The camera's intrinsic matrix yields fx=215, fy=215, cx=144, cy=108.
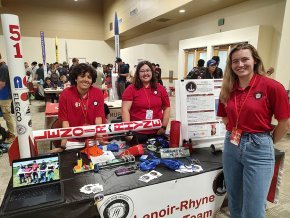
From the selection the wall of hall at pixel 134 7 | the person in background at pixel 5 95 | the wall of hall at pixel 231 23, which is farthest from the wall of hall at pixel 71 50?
the person in background at pixel 5 95

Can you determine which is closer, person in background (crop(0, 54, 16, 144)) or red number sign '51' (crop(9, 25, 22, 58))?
red number sign '51' (crop(9, 25, 22, 58))

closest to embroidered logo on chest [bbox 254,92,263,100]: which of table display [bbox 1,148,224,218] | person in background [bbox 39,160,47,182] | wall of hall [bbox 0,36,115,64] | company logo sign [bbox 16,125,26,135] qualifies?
table display [bbox 1,148,224,218]

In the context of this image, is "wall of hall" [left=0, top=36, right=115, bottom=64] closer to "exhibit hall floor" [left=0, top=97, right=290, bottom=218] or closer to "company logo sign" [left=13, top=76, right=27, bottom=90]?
"exhibit hall floor" [left=0, top=97, right=290, bottom=218]

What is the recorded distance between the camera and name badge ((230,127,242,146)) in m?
1.24

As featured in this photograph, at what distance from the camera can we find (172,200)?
1391mm

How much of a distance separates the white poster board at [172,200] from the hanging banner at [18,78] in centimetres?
62

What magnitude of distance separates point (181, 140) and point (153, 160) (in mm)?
358

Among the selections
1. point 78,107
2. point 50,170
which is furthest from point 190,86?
point 50,170

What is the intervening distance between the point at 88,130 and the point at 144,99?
2.09 feet

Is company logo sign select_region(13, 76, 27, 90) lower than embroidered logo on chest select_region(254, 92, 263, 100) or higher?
higher

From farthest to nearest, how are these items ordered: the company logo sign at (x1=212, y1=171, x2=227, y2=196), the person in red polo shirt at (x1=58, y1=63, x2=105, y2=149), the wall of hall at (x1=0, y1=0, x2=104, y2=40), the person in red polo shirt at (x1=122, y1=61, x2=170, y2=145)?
the wall of hall at (x1=0, y1=0, x2=104, y2=40)
the person in red polo shirt at (x1=122, y1=61, x2=170, y2=145)
the person in red polo shirt at (x1=58, y1=63, x2=105, y2=149)
the company logo sign at (x1=212, y1=171, x2=227, y2=196)

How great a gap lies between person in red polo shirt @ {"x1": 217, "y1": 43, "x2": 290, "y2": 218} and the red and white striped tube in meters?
0.79

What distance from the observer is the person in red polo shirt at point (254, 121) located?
45.2 inches

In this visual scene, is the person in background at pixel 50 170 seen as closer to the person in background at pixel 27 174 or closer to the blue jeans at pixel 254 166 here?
the person in background at pixel 27 174
